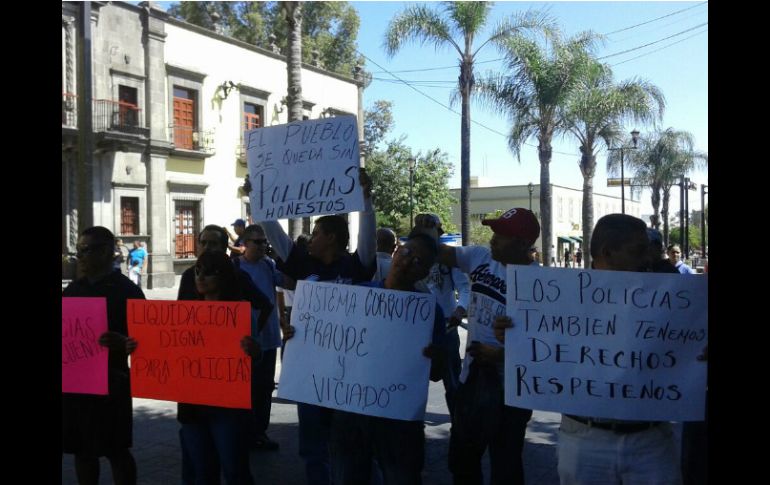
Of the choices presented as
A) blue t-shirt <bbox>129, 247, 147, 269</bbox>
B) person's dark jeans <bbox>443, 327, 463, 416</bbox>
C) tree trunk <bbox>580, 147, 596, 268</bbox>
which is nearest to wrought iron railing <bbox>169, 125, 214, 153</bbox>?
blue t-shirt <bbox>129, 247, 147, 269</bbox>

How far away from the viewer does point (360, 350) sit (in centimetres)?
330

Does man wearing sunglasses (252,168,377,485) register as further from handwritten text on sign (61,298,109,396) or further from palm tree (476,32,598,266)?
palm tree (476,32,598,266)

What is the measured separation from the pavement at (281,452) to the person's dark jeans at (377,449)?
5.38 ft

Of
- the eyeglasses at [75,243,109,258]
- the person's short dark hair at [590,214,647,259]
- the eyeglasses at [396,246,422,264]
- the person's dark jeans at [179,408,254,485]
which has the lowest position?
the person's dark jeans at [179,408,254,485]

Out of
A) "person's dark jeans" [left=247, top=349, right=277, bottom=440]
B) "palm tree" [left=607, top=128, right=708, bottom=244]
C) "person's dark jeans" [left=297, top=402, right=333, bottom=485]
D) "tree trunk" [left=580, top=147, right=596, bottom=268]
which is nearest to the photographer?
"person's dark jeans" [left=297, top=402, right=333, bottom=485]

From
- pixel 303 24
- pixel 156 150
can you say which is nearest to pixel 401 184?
pixel 303 24

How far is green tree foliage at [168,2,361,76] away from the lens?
36.5 m

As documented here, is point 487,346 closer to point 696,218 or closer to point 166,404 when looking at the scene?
point 166,404

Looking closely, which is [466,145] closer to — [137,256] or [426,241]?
[137,256]

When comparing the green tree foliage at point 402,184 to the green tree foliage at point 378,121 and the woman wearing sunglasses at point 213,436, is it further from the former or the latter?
the woman wearing sunglasses at point 213,436

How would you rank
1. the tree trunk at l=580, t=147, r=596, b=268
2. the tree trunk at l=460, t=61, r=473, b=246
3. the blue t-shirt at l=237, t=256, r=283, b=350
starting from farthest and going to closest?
the tree trunk at l=580, t=147, r=596, b=268
the tree trunk at l=460, t=61, r=473, b=246
the blue t-shirt at l=237, t=256, r=283, b=350

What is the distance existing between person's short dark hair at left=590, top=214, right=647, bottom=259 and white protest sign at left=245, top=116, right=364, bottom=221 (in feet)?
5.32
